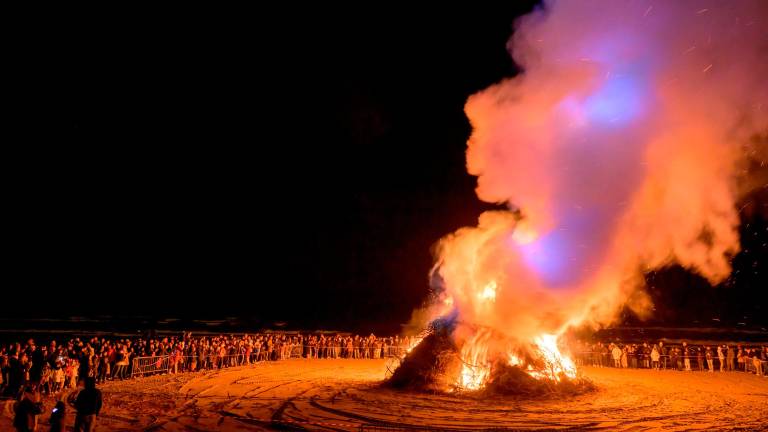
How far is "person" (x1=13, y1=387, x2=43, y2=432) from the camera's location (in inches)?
362

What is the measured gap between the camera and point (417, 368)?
763 inches

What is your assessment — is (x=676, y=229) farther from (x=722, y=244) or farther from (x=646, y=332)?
(x=646, y=332)

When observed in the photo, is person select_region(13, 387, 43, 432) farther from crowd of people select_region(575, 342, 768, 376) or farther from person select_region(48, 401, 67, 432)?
crowd of people select_region(575, 342, 768, 376)

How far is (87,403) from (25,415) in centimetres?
91

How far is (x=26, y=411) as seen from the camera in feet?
30.2

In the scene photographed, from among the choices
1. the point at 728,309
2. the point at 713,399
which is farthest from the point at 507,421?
the point at 728,309

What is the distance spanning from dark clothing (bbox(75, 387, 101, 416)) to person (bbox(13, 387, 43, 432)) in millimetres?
600

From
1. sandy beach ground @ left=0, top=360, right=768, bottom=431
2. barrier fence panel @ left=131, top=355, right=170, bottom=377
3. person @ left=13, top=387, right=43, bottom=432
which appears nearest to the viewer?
person @ left=13, top=387, right=43, bottom=432

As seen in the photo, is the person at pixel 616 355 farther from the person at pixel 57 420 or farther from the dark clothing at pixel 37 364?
the person at pixel 57 420

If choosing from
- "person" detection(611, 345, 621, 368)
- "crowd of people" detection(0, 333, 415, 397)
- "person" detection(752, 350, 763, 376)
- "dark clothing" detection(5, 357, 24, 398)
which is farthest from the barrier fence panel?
"person" detection(752, 350, 763, 376)

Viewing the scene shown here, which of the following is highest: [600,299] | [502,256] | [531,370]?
[502,256]

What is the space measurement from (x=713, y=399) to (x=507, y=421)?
26.1 feet

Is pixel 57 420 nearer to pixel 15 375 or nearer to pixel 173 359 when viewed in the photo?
pixel 15 375

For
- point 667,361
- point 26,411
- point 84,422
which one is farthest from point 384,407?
point 667,361
